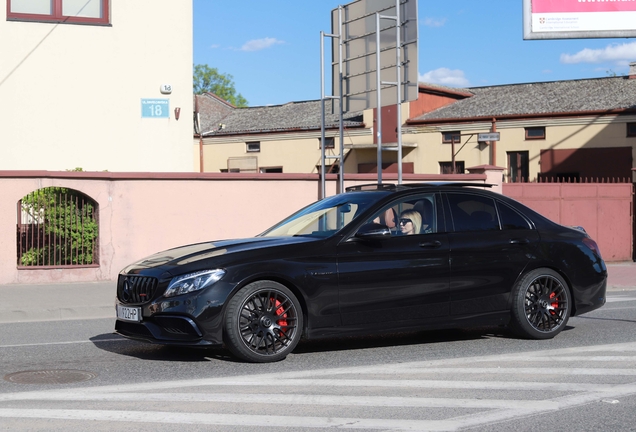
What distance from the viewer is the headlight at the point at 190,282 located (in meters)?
7.48

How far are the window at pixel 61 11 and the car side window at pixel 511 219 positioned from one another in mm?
12964

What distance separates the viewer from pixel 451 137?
41594 mm

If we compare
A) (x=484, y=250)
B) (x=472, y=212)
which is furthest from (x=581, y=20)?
(x=484, y=250)

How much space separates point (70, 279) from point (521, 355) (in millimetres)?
10137

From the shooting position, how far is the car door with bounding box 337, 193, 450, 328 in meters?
8.05

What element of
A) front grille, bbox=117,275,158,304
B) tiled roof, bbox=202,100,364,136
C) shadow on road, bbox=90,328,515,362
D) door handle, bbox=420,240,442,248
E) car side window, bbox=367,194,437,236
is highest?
tiled roof, bbox=202,100,364,136

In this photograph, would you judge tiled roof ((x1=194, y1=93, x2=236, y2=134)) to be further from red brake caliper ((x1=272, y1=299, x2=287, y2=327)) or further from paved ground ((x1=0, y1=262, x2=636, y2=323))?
red brake caliper ((x1=272, y1=299, x2=287, y2=327))

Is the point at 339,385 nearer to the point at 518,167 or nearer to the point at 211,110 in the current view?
the point at 518,167

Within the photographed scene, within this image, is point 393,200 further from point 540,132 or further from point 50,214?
point 540,132

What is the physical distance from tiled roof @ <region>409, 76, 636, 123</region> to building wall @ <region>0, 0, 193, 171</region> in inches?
906

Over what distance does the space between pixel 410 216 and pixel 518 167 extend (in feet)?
106

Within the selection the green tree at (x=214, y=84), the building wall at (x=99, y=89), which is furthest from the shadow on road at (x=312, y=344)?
the green tree at (x=214, y=84)

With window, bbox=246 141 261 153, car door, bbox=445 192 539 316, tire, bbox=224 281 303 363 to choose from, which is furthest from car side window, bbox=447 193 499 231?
window, bbox=246 141 261 153

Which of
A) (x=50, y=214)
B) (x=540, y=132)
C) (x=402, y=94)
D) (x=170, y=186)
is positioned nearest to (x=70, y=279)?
(x=50, y=214)
